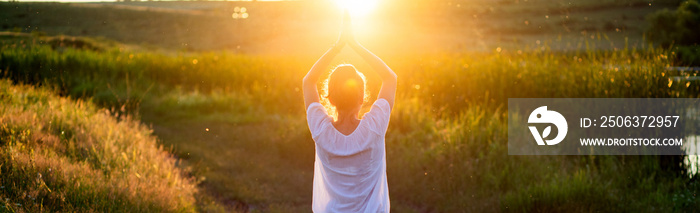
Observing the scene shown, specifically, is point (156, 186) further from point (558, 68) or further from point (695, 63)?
point (695, 63)

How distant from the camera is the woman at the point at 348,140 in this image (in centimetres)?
280

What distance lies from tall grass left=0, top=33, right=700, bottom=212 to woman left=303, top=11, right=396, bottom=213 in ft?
14.8

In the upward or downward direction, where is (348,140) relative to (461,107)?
upward

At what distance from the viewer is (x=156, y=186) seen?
5996mm

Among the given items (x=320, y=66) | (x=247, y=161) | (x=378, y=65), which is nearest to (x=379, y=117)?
(x=378, y=65)

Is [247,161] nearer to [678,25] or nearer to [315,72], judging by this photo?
[315,72]

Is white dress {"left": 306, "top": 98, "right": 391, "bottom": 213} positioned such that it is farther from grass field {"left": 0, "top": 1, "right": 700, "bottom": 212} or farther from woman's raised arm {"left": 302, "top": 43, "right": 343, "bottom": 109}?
grass field {"left": 0, "top": 1, "right": 700, "bottom": 212}

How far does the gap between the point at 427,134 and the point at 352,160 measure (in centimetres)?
703

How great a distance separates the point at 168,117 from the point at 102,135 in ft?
20.6

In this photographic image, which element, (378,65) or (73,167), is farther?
(73,167)

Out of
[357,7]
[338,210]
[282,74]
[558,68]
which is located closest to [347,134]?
[338,210]

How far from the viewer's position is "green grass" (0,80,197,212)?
483 centimetres

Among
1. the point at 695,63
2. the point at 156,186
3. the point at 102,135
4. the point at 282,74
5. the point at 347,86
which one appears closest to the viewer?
the point at 347,86

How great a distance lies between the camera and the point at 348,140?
111 inches
